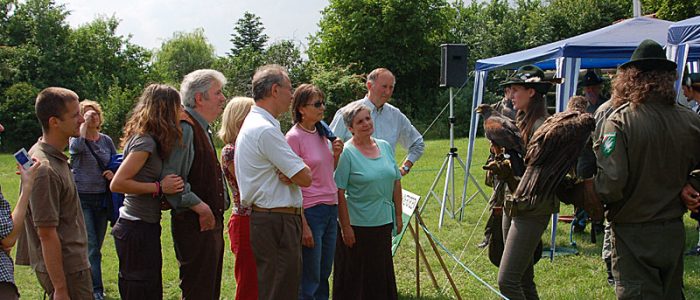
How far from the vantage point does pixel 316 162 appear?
4242 mm

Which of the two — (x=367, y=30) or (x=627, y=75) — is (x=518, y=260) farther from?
(x=367, y=30)

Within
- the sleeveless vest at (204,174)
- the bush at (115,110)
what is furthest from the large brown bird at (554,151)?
the bush at (115,110)

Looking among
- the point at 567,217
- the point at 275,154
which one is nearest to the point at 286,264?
the point at 275,154

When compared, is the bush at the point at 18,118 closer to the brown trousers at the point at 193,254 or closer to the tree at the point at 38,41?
the tree at the point at 38,41

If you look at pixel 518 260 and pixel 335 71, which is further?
pixel 335 71

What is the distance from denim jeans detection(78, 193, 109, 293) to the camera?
526 centimetres

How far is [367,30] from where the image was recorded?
32094 millimetres

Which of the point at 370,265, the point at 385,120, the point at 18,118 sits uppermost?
the point at 385,120

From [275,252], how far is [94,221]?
2464 mm

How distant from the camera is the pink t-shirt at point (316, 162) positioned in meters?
4.23

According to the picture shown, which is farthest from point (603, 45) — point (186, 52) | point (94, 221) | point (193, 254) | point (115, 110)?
point (186, 52)

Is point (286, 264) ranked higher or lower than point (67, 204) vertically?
lower

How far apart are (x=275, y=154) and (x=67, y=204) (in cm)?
114

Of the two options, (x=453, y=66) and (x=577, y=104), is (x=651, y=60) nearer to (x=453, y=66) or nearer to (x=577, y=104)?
(x=577, y=104)
